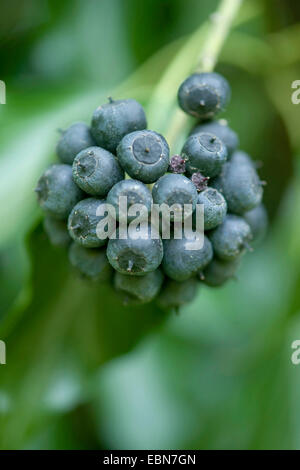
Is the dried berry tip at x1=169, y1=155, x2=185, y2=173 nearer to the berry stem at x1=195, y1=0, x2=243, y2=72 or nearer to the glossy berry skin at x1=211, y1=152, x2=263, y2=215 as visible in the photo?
the glossy berry skin at x1=211, y1=152, x2=263, y2=215

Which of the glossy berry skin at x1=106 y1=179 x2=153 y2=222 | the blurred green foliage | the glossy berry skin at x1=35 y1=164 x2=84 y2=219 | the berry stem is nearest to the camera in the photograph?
the glossy berry skin at x1=106 y1=179 x2=153 y2=222

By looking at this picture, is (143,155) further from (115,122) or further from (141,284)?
(141,284)

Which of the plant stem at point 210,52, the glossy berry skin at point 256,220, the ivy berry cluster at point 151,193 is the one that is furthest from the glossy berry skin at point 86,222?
the glossy berry skin at point 256,220

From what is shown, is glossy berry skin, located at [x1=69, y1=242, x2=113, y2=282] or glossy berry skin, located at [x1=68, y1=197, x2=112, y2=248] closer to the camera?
glossy berry skin, located at [x1=68, y1=197, x2=112, y2=248]

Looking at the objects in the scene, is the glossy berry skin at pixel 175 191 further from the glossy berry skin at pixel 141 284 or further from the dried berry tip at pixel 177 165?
the glossy berry skin at pixel 141 284

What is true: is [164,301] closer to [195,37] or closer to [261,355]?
[261,355]

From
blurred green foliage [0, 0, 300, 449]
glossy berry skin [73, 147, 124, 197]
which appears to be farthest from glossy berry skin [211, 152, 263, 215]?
blurred green foliage [0, 0, 300, 449]

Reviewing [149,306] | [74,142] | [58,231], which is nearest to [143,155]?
[74,142]
